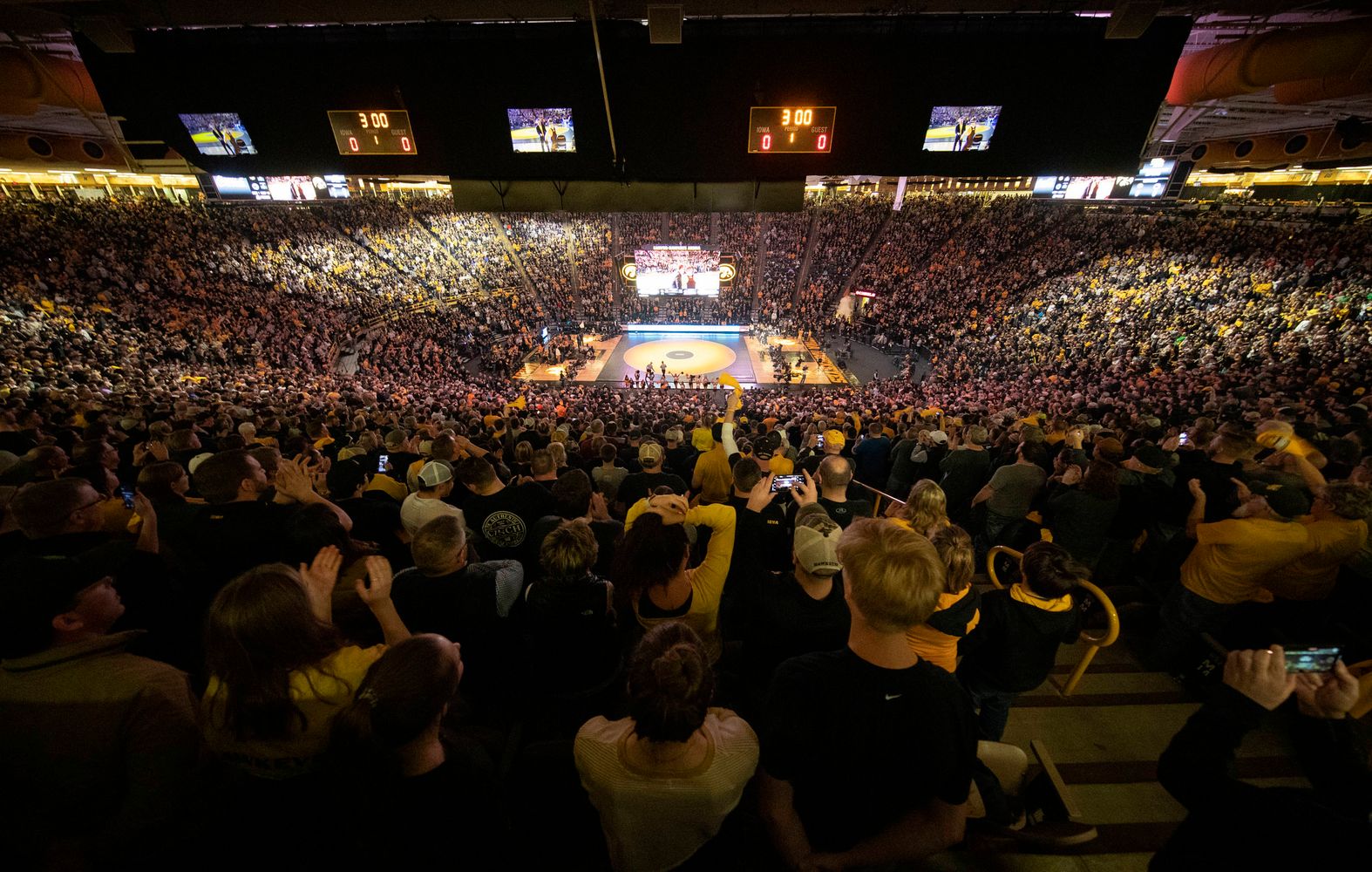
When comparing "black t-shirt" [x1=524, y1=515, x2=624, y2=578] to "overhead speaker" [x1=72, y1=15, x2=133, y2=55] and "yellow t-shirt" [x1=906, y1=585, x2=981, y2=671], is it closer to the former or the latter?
"yellow t-shirt" [x1=906, y1=585, x2=981, y2=671]

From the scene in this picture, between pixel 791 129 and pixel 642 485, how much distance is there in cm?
475

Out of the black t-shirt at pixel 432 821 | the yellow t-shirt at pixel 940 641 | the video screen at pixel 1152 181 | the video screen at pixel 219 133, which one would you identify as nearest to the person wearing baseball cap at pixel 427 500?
the black t-shirt at pixel 432 821

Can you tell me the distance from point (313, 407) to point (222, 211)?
2445cm

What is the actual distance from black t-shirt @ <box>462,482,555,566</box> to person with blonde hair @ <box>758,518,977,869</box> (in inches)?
108

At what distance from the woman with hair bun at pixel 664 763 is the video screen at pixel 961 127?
692 cm

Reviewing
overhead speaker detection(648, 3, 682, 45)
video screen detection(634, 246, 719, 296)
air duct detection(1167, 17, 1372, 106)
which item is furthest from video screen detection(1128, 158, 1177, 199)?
video screen detection(634, 246, 719, 296)

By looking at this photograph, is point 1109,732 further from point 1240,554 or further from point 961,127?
point 961,127

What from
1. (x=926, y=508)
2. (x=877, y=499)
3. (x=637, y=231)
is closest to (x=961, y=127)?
(x=877, y=499)

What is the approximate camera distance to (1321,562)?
356 cm

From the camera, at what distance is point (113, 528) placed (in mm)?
3816

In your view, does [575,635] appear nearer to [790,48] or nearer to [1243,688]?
[1243,688]

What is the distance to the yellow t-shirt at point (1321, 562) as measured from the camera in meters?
3.47

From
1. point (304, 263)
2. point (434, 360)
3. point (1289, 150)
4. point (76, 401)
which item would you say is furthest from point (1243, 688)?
point (304, 263)

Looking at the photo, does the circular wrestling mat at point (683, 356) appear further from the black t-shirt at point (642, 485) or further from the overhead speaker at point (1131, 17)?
the black t-shirt at point (642, 485)
